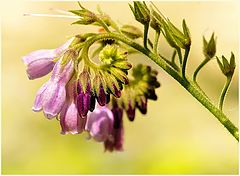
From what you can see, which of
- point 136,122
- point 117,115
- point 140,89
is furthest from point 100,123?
point 136,122

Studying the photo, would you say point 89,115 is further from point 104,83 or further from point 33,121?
point 33,121

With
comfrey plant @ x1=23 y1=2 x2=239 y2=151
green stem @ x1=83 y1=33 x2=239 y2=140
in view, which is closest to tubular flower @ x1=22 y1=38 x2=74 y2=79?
comfrey plant @ x1=23 y1=2 x2=239 y2=151

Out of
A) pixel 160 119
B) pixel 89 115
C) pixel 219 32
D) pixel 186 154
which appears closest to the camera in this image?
pixel 89 115

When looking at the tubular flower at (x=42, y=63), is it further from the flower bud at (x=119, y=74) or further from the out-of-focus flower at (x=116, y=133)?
the out-of-focus flower at (x=116, y=133)

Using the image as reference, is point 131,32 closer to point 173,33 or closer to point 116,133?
point 173,33

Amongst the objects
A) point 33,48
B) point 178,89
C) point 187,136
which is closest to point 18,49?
point 33,48

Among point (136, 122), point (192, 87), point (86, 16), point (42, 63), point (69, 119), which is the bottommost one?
point (69, 119)
